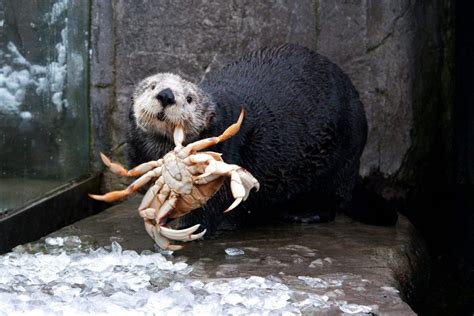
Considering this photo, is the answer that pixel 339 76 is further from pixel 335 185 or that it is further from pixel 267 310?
pixel 267 310

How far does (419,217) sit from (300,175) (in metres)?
1.02

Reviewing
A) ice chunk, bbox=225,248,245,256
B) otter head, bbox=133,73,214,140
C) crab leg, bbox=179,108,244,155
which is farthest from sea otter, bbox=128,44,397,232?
crab leg, bbox=179,108,244,155

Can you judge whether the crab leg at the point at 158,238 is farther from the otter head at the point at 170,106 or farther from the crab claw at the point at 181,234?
the otter head at the point at 170,106

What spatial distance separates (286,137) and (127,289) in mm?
1407

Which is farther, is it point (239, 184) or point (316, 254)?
point (316, 254)

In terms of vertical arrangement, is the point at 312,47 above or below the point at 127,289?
above

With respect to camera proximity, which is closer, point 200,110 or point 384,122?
point 200,110

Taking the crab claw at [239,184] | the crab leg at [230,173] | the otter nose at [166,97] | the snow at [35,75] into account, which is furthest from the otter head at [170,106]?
the snow at [35,75]

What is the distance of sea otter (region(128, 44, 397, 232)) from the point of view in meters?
4.25

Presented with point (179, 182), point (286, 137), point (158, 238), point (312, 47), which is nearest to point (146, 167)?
point (179, 182)

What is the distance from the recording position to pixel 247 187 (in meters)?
3.64

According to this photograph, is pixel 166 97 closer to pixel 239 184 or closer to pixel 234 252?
pixel 239 184

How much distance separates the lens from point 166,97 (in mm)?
3801


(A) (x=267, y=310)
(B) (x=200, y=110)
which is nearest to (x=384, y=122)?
(B) (x=200, y=110)
